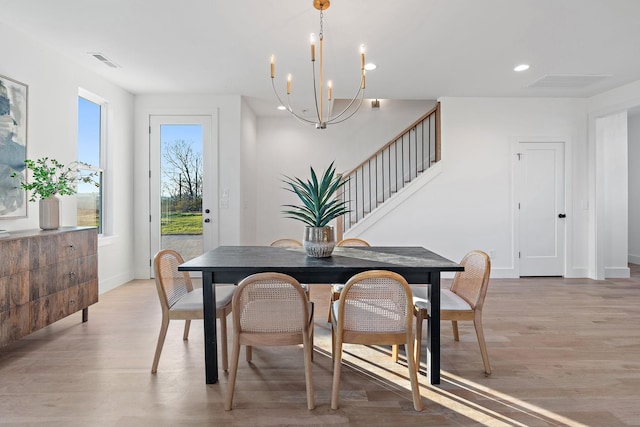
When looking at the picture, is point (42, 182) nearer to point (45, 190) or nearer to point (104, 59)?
point (45, 190)

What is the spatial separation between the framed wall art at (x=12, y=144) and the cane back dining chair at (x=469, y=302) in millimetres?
3592

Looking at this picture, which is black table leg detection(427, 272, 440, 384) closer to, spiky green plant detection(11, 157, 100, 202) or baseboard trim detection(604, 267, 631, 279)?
spiky green plant detection(11, 157, 100, 202)

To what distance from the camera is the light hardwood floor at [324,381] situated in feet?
6.31

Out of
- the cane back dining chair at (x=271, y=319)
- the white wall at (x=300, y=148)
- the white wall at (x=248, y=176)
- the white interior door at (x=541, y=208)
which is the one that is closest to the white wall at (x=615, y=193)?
the white interior door at (x=541, y=208)

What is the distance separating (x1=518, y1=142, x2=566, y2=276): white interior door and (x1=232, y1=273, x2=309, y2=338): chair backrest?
481cm

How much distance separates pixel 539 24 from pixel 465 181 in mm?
2670

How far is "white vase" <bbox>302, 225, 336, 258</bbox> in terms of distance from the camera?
97.0 inches

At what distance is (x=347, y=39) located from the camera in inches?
133

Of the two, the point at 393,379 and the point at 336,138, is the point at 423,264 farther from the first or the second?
the point at 336,138

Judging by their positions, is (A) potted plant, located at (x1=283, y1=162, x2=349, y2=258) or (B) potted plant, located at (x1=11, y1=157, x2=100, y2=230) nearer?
(A) potted plant, located at (x1=283, y1=162, x2=349, y2=258)

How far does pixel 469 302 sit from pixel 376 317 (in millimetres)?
915

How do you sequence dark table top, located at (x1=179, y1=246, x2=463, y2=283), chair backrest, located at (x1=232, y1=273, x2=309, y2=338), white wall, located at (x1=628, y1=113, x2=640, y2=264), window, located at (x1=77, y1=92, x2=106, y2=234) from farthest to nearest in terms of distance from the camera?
white wall, located at (x1=628, y1=113, x2=640, y2=264) < window, located at (x1=77, y1=92, x2=106, y2=234) < dark table top, located at (x1=179, y1=246, x2=463, y2=283) < chair backrest, located at (x1=232, y1=273, x2=309, y2=338)

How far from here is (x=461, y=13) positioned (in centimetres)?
291

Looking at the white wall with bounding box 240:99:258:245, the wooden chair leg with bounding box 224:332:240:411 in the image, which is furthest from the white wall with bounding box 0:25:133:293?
the wooden chair leg with bounding box 224:332:240:411
